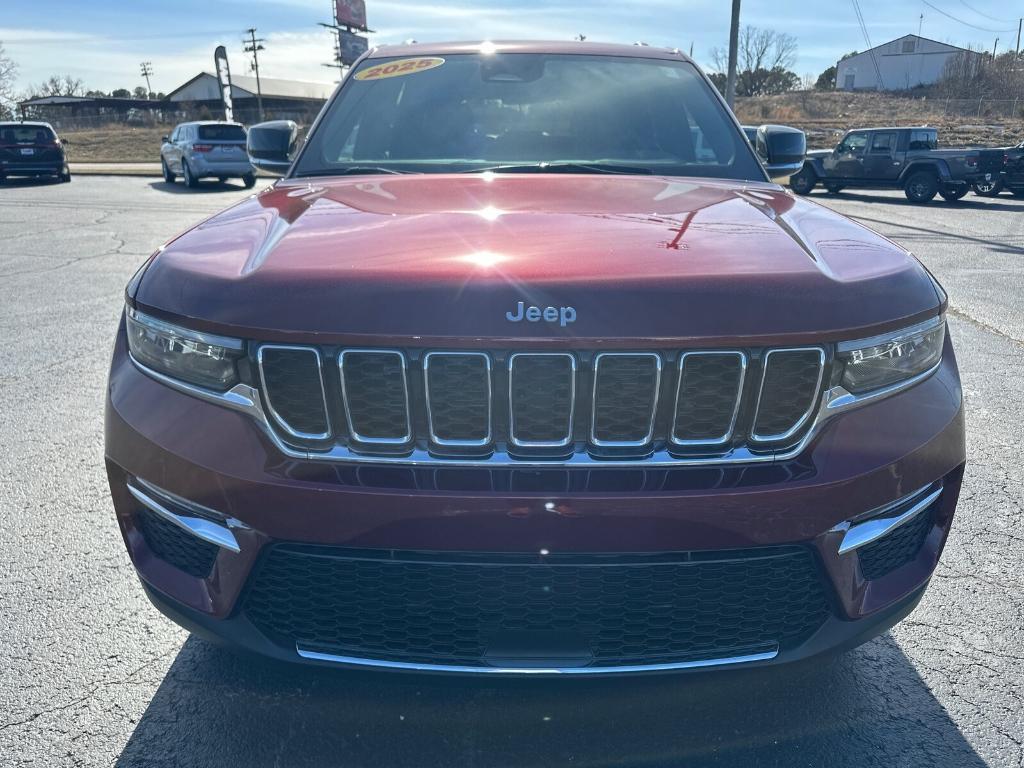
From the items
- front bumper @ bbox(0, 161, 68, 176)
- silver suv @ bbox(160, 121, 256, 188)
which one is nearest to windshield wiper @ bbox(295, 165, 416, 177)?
silver suv @ bbox(160, 121, 256, 188)

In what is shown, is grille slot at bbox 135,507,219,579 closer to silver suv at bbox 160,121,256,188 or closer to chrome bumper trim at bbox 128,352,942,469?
chrome bumper trim at bbox 128,352,942,469

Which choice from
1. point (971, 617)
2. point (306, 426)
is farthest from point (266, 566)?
point (971, 617)

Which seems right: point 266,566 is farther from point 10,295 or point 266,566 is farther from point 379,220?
point 10,295

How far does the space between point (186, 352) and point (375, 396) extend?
449 mm

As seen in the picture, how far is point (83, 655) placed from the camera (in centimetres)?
229

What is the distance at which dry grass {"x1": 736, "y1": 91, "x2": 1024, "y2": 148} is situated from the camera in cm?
3441

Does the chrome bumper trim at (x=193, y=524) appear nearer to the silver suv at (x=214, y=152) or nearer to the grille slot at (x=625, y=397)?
the grille slot at (x=625, y=397)

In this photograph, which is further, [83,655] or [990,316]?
[990,316]

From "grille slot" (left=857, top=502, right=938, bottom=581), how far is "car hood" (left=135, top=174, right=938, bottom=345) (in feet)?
1.52

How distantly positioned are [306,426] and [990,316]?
6.35m

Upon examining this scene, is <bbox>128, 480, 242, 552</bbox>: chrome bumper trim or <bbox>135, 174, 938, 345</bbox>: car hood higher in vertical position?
<bbox>135, 174, 938, 345</bbox>: car hood

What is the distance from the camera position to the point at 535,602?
1.65 metres

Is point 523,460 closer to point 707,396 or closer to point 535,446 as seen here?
point 535,446

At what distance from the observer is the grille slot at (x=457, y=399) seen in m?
1.58
